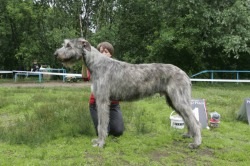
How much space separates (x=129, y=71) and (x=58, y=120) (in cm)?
205

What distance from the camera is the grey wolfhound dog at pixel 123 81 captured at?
16.5 feet

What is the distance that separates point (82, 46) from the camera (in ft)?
16.6

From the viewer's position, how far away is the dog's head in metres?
4.99

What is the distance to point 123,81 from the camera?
5.06 metres

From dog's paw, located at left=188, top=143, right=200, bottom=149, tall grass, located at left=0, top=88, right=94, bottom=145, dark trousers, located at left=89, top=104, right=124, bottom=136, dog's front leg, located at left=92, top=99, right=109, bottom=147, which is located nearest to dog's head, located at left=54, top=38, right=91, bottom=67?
dog's front leg, located at left=92, top=99, right=109, bottom=147

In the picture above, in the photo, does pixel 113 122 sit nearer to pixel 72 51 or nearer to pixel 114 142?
pixel 114 142


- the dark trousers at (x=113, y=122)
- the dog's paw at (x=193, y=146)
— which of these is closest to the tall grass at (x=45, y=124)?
the dark trousers at (x=113, y=122)

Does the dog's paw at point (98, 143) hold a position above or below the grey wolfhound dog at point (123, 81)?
below

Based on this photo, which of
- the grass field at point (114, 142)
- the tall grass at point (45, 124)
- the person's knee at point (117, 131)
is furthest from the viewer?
the person's knee at point (117, 131)

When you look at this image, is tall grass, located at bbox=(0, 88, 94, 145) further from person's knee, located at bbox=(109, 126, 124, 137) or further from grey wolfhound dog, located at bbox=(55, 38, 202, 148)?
grey wolfhound dog, located at bbox=(55, 38, 202, 148)

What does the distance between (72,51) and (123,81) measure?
0.95 m

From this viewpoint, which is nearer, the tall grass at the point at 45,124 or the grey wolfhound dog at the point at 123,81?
the grey wolfhound dog at the point at 123,81

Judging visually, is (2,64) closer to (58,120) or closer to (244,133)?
(58,120)

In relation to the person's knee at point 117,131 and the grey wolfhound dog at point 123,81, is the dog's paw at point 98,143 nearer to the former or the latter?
the grey wolfhound dog at point 123,81
